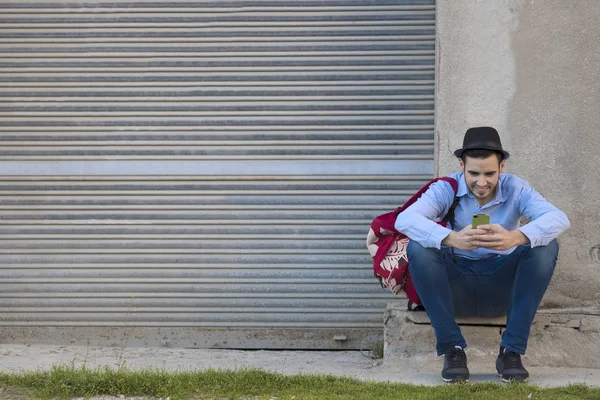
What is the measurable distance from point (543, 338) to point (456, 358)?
32.5 inches

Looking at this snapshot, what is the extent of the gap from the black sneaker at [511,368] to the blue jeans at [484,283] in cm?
5

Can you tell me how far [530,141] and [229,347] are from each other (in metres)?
2.57

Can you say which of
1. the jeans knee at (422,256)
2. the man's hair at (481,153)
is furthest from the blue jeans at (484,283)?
the man's hair at (481,153)

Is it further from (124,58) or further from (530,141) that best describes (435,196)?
(124,58)

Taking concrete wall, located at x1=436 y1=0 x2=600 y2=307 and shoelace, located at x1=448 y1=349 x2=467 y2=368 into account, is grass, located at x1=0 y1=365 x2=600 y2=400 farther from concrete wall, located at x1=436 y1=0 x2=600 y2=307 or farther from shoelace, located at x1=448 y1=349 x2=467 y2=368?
concrete wall, located at x1=436 y1=0 x2=600 y2=307

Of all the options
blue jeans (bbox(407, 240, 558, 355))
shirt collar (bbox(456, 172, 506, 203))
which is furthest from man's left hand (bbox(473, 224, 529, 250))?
shirt collar (bbox(456, 172, 506, 203))

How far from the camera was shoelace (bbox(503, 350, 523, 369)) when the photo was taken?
4.95 meters

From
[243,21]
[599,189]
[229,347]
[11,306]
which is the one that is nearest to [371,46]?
[243,21]

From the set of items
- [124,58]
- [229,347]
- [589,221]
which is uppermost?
[124,58]

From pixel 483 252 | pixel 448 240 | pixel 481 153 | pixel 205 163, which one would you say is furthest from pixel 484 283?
pixel 205 163

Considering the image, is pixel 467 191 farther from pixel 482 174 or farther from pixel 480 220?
pixel 480 220

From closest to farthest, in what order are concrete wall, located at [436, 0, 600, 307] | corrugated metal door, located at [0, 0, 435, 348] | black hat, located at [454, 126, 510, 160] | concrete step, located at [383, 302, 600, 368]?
black hat, located at [454, 126, 510, 160], concrete step, located at [383, 302, 600, 368], concrete wall, located at [436, 0, 600, 307], corrugated metal door, located at [0, 0, 435, 348]

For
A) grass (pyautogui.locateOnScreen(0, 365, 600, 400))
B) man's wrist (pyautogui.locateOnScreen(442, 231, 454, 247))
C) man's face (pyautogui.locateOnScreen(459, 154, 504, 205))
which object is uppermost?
man's face (pyautogui.locateOnScreen(459, 154, 504, 205))

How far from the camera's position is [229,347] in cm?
665
